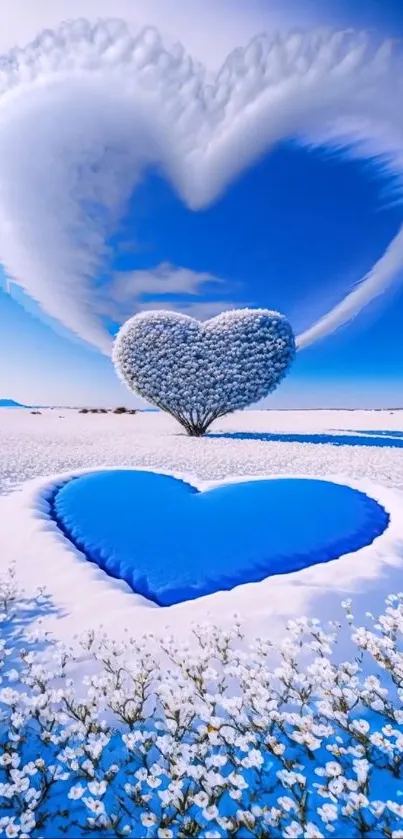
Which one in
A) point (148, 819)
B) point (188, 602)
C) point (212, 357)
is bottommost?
point (148, 819)

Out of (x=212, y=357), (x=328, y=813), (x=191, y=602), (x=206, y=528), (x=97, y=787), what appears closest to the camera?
(x=328, y=813)

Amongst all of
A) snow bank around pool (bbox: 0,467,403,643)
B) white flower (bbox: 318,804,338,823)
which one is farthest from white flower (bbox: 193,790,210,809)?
snow bank around pool (bbox: 0,467,403,643)

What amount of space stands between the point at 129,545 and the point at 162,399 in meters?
16.4

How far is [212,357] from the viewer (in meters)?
22.3

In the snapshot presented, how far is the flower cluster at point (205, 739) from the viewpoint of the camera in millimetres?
→ 2527


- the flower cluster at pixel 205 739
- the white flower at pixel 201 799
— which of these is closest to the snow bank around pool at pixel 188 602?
the flower cluster at pixel 205 739

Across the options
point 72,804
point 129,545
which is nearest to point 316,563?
point 129,545

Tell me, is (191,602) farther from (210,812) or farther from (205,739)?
(210,812)

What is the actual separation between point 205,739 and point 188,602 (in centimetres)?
216

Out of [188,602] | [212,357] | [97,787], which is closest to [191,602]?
[188,602]

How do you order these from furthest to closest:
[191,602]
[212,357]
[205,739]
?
[212,357]
[191,602]
[205,739]

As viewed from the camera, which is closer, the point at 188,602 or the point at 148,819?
the point at 148,819

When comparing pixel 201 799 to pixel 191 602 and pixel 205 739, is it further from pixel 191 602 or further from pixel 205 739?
pixel 191 602

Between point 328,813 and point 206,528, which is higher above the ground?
point 206,528
